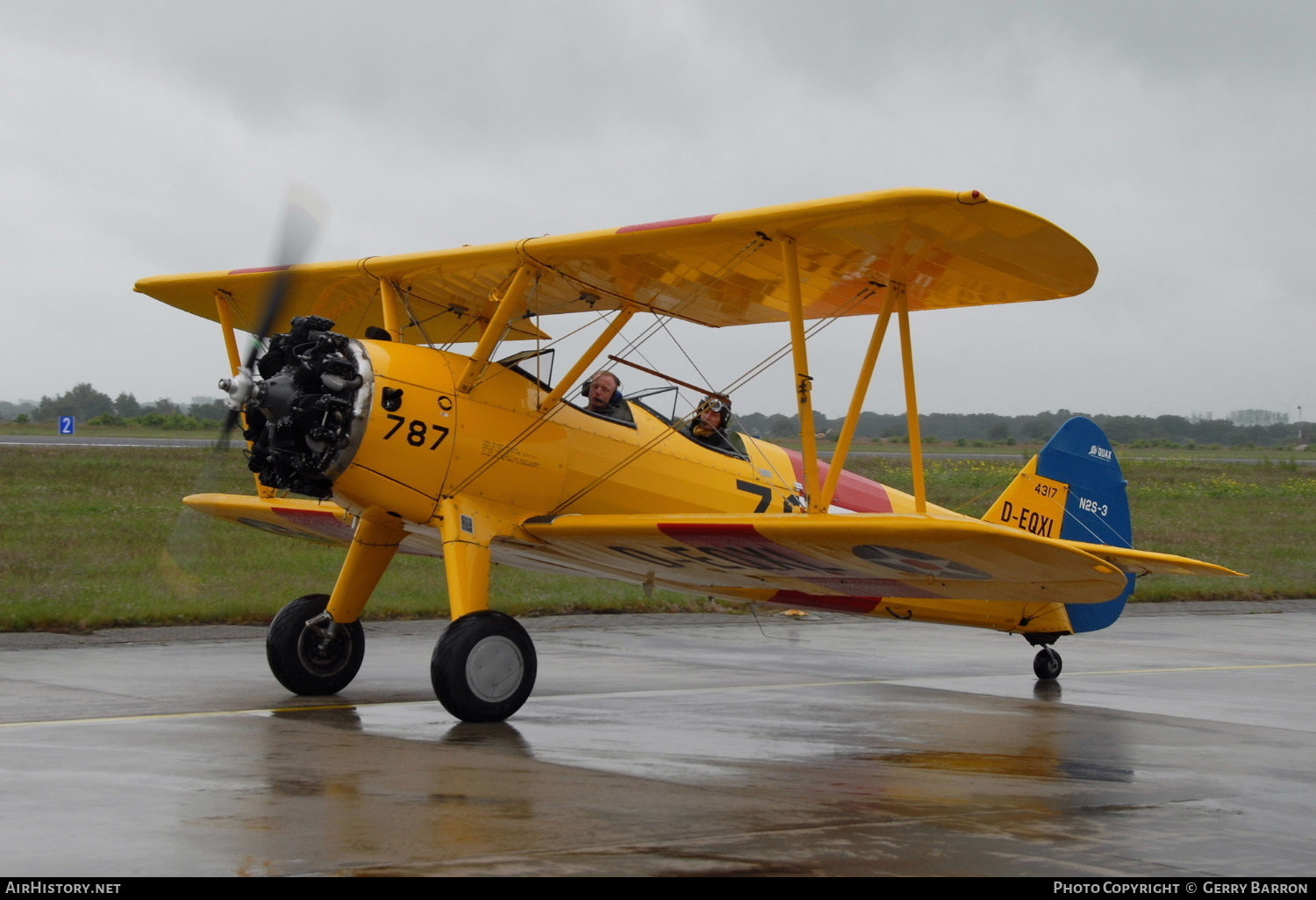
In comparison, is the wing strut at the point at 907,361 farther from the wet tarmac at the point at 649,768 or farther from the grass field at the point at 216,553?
the grass field at the point at 216,553

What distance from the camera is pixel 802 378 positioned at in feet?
26.5

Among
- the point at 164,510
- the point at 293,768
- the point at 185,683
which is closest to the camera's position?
the point at 293,768

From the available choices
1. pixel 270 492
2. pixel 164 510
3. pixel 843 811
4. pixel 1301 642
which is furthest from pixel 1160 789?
pixel 164 510

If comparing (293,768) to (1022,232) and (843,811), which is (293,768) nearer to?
(843,811)

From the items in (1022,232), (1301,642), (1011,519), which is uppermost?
(1022,232)

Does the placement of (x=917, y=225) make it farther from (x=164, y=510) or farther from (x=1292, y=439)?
(x=1292, y=439)

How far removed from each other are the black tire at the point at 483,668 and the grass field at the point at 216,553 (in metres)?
3.35

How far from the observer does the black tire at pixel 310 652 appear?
8.86 metres

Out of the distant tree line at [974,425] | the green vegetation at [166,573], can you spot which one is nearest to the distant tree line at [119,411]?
the distant tree line at [974,425]

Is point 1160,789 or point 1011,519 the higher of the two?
point 1011,519

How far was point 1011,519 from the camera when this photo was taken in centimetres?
1135
